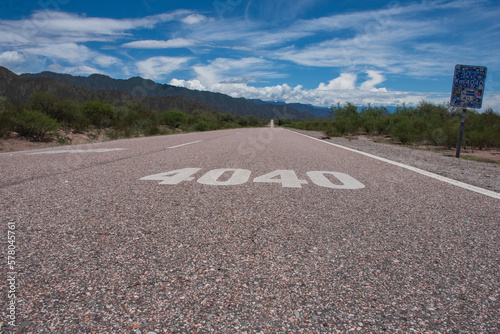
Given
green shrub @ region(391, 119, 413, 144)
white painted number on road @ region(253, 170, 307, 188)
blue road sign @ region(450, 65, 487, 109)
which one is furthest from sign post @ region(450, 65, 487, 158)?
green shrub @ region(391, 119, 413, 144)

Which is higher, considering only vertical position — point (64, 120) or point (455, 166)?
point (64, 120)

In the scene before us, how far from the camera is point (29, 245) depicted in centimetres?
234

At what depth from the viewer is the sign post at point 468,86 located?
33.5ft

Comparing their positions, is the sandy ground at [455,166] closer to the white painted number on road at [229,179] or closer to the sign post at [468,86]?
the sign post at [468,86]

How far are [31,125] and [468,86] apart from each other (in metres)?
18.2

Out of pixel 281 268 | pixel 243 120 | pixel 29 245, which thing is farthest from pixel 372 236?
pixel 243 120

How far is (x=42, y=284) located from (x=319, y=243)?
71.2 inches

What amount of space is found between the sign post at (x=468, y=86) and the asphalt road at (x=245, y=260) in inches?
296

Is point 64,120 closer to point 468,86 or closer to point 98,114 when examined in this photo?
point 98,114

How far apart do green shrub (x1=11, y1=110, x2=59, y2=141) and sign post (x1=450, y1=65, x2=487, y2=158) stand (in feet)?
57.6

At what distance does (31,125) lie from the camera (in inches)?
632

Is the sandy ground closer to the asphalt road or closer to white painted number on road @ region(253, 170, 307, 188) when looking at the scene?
the asphalt road

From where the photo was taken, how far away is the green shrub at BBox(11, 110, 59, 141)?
15.8 metres

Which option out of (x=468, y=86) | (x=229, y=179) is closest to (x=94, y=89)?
(x=468, y=86)
